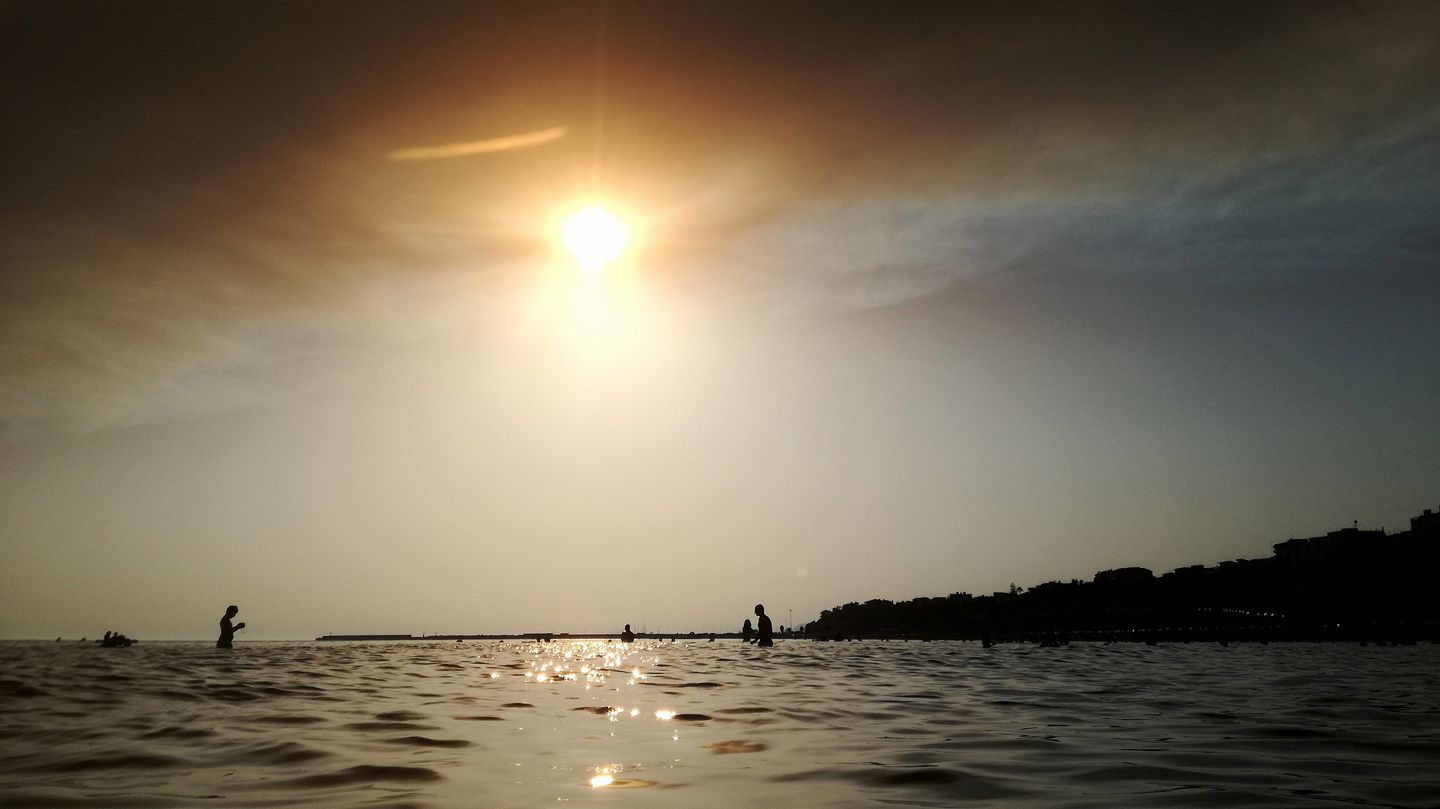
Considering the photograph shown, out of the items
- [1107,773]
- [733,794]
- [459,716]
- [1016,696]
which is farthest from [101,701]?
[1016,696]

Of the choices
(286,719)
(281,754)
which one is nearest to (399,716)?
(286,719)

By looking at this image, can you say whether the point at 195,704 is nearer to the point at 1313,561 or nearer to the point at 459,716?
the point at 459,716

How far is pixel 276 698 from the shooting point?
13156 mm

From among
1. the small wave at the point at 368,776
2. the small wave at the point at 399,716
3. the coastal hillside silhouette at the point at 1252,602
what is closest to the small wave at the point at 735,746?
the small wave at the point at 368,776

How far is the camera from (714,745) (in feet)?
27.0

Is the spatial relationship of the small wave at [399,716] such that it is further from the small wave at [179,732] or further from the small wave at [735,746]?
the small wave at [735,746]

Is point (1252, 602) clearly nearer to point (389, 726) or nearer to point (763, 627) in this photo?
point (763, 627)

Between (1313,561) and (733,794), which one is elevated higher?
(1313,561)

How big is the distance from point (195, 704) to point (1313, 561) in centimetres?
15450

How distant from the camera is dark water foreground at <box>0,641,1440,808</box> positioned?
230 inches

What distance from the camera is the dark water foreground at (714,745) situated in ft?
19.1

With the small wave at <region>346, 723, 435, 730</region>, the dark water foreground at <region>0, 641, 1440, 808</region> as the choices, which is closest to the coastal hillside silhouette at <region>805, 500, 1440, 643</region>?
the dark water foreground at <region>0, 641, 1440, 808</region>

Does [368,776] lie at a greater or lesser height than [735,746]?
greater

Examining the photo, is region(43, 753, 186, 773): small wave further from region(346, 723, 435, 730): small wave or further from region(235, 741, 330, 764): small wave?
region(346, 723, 435, 730): small wave
